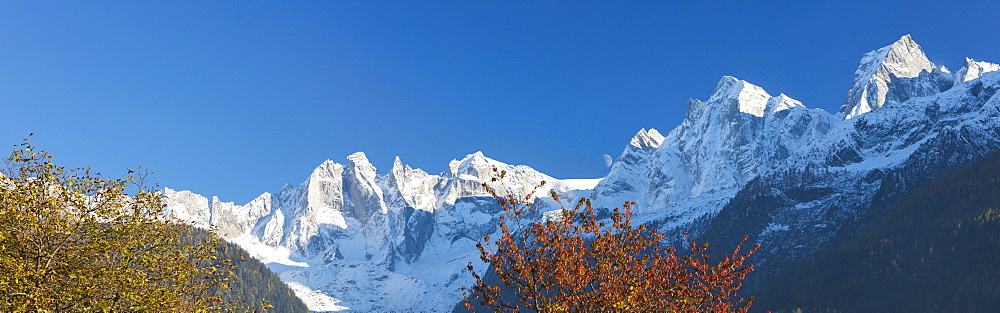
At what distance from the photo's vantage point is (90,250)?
2683 cm

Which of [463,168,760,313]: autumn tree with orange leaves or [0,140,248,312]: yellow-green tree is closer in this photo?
[463,168,760,313]: autumn tree with orange leaves

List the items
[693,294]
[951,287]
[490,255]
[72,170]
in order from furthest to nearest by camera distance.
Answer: [951,287], [72,170], [693,294], [490,255]

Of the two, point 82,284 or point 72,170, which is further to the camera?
point 72,170

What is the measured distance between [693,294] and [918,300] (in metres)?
201

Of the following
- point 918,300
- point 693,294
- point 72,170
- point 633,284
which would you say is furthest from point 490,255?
point 918,300

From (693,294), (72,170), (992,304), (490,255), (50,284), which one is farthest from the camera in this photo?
(992,304)

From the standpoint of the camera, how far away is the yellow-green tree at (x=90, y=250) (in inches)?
978

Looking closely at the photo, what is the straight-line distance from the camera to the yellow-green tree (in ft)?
81.5

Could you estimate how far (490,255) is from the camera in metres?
20.5

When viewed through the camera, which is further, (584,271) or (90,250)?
(90,250)

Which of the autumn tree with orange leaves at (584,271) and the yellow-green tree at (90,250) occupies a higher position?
the yellow-green tree at (90,250)

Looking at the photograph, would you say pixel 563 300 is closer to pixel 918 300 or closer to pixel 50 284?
pixel 50 284

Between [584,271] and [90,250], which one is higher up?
[90,250]

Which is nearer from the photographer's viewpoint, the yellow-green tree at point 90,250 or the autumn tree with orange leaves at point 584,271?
the autumn tree with orange leaves at point 584,271
